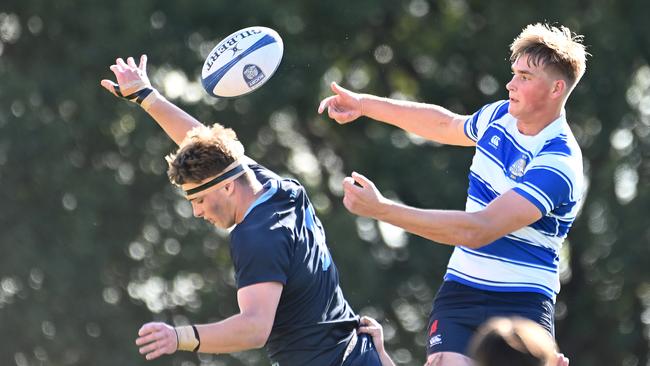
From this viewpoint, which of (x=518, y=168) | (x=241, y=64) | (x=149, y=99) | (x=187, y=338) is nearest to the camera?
(x=187, y=338)

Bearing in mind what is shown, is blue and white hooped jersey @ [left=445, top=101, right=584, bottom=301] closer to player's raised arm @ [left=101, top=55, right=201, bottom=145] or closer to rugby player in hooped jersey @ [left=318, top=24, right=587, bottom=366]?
rugby player in hooped jersey @ [left=318, top=24, right=587, bottom=366]

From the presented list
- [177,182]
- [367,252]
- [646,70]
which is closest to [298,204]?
[177,182]

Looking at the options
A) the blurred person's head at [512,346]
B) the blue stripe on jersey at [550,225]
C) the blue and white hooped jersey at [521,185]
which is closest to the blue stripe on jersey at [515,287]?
the blue and white hooped jersey at [521,185]

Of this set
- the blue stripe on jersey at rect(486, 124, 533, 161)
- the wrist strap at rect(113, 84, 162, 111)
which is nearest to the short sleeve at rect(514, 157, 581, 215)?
the blue stripe on jersey at rect(486, 124, 533, 161)

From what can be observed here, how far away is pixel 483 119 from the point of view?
6387mm

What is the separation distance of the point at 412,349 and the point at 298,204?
10705 millimetres

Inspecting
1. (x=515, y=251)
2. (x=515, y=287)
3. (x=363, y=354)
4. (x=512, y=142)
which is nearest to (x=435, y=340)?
(x=363, y=354)

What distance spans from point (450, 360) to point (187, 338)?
125cm

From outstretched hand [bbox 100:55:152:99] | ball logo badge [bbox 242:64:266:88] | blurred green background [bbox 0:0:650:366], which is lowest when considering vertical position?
blurred green background [bbox 0:0:650:366]

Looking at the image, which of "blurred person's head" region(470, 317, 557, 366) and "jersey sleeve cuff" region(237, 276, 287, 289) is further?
"jersey sleeve cuff" region(237, 276, 287, 289)

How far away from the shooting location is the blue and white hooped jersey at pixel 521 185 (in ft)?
19.0

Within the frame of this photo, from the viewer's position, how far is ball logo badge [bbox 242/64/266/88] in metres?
7.20

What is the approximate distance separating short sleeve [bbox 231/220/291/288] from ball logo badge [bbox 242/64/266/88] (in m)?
1.60

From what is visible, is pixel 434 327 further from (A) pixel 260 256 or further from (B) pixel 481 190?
(A) pixel 260 256
